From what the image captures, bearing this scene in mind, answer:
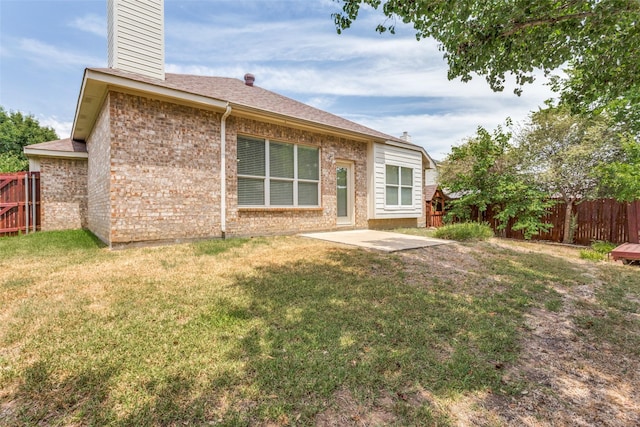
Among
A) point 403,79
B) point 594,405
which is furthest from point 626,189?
point 594,405

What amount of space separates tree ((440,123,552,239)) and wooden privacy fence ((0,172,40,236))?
54.9 feet

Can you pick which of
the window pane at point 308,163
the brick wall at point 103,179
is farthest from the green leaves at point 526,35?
the brick wall at point 103,179

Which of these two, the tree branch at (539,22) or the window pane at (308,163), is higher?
the tree branch at (539,22)

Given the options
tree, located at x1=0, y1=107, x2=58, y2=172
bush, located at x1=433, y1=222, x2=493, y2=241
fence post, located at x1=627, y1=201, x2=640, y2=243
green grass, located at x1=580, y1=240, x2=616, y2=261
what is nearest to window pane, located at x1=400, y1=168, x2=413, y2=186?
bush, located at x1=433, y1=222, x2=493, y2=241

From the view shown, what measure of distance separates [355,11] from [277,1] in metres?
4.26

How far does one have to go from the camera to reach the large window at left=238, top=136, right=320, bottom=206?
772cm

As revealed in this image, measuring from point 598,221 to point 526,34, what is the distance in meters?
10.1

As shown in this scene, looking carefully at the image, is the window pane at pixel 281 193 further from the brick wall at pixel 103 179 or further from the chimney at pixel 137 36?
the chimney at pixel 137 36

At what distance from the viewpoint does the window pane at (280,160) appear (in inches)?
322

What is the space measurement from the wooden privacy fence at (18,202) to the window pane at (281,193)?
25.7ft

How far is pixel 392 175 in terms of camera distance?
37.5 ft

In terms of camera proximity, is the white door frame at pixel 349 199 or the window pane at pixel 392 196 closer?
the white door frame at pixel 349 199

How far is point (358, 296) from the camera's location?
152 inches

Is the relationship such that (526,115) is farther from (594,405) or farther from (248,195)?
(594,405)
